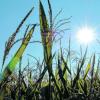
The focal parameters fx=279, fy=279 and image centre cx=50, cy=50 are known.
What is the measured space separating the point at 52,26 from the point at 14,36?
0.36 meters

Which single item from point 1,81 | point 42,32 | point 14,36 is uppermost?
point 42,32

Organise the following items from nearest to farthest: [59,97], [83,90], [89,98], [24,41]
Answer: [24,41] < [89,98] < [59,97] < [83,90]

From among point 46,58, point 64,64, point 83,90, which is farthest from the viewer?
point 83,90

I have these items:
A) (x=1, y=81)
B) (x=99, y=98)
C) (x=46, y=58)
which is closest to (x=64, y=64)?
(x=99, y=98)

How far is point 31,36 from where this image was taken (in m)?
1.40

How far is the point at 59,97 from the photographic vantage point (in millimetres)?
2084

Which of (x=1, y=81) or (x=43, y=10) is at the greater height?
(x=43, y=10)

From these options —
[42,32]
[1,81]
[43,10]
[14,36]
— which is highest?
[43,10]

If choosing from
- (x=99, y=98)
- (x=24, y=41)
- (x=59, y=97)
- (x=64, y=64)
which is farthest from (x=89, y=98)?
(x=24, y=41)

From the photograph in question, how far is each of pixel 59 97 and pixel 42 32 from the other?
72 centimetres

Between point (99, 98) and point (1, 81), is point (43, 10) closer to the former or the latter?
point (1, 81)

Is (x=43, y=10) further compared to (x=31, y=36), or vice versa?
(x=43, y=10)

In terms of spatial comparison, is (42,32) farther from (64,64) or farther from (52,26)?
(64,64)

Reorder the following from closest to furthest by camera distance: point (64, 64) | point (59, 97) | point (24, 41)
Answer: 1. point (24, 41)
2. point (59, 97)
3. point (64, 64)
